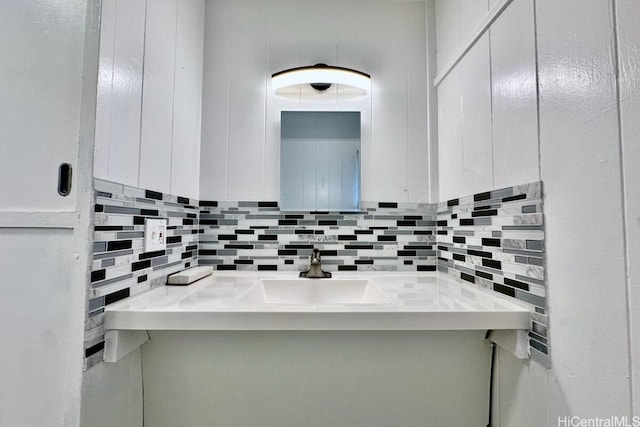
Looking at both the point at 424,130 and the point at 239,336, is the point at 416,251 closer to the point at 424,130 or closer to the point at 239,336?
the point at 424,130

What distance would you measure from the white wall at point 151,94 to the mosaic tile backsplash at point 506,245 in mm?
1026

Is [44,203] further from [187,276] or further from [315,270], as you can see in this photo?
[315,270]

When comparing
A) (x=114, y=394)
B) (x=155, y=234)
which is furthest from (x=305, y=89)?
(x=114, y=394)

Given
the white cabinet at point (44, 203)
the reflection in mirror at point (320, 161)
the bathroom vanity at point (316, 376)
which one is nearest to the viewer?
the white cabinet at point (44, 203)

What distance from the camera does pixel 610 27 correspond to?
19.2 inches

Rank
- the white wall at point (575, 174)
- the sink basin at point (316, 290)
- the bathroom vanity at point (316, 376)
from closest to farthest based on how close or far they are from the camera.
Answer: the white wall at point (575, 174)
the bathroom vanity at point (316, 376)
the sink basin at point (316, 290)

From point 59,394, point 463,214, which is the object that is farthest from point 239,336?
point 463,214

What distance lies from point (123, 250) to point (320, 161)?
779 mm

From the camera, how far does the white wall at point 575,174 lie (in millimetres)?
466

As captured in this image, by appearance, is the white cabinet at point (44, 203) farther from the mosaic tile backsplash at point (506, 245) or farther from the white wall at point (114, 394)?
the mosaic tile backsplash at point (506, 245)

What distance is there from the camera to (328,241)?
4.01ft

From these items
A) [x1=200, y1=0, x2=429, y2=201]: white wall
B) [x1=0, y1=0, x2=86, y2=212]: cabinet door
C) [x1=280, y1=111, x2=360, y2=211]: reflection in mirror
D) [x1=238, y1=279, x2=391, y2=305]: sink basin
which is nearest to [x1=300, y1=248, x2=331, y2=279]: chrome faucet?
[x1=238, y1=279, x2=391, y2=305]: sink basin

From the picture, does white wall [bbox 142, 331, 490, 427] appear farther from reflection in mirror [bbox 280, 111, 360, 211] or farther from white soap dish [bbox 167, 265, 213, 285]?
reflection in mirror [bbox 280, 111, 360, 211]

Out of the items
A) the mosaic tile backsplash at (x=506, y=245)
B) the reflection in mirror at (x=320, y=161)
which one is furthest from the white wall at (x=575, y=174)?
the reflection in mirror at (x=320, y=161)
